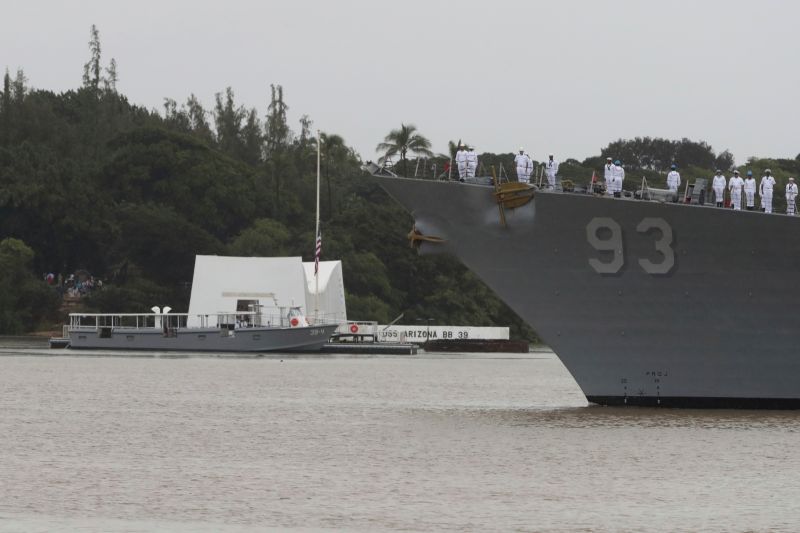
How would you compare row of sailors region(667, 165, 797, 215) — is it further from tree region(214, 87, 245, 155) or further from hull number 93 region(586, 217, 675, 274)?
tree region(214, 87, 245, 155)

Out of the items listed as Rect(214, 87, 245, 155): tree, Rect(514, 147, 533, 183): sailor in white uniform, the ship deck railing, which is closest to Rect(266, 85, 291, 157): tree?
Rect(214, 87, 245, 155): tree

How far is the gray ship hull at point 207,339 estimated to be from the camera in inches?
3381

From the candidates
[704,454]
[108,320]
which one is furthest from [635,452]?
[108,320]

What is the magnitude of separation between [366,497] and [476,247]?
12927 millimetres

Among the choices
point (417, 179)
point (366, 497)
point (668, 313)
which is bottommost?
point (366, 497)

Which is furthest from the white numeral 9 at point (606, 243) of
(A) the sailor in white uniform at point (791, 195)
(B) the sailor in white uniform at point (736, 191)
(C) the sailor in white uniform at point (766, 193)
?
(A) the sailor in white uniform at point (791, 195)

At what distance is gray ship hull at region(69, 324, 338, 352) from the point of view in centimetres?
8588

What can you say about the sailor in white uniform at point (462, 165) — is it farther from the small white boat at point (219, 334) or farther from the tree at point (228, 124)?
the tree at point (228, 124)

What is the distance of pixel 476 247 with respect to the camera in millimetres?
35250

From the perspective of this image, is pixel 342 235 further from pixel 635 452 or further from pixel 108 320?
pixel 635 452

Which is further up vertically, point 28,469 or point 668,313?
point 668,313

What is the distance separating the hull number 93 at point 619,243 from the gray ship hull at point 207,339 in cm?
5192

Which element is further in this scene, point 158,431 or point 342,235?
point 342,235

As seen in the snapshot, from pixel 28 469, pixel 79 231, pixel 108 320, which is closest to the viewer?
pixel 28 469
